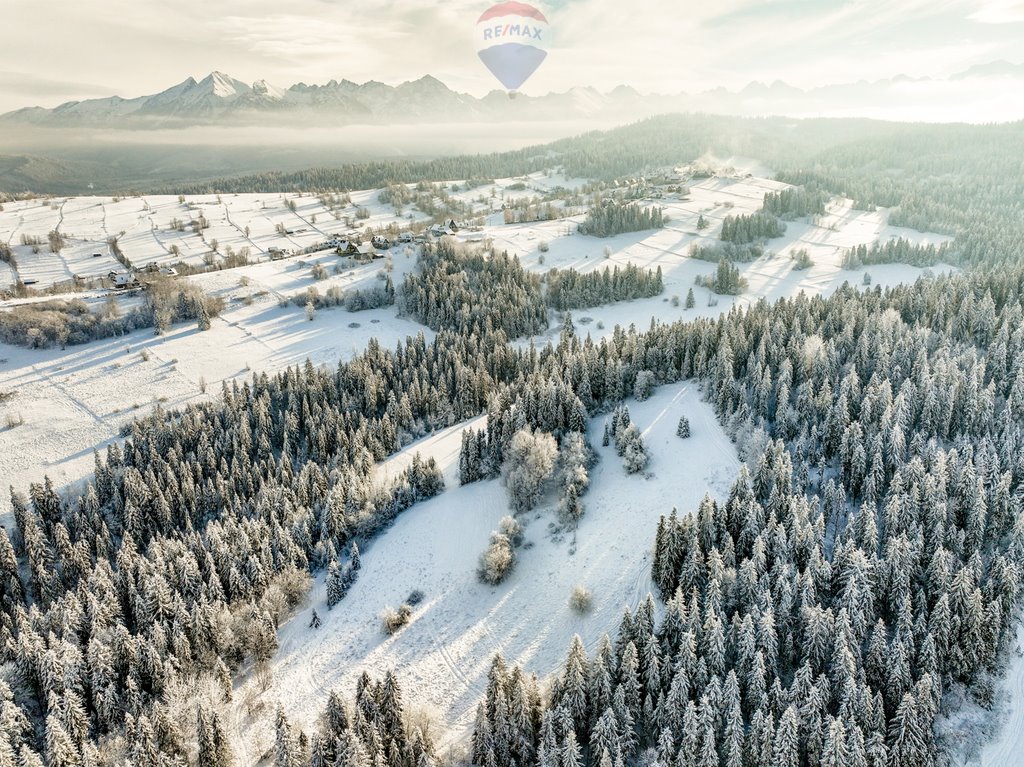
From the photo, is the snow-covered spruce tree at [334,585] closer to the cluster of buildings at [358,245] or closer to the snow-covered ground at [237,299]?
the snow-covered ground at [237,299]

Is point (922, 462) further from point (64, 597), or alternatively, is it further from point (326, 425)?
point (64, 597)

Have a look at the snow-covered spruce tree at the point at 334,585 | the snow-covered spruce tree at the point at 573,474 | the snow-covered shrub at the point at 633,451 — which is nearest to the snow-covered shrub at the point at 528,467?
the snow-covered spruce tree at the point at 573,474

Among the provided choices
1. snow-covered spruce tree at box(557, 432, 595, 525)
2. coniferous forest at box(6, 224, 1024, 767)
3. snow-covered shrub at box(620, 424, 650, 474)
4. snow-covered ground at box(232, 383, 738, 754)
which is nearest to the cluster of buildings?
coniferous forest at box(6, 224, 1024, 767)

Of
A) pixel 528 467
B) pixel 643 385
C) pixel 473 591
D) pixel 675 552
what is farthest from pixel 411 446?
pixel 675 552

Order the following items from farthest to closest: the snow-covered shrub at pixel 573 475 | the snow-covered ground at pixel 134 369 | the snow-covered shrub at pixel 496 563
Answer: the snow-covered ground at pixel 134 369 → the snow-covered shrub at pixel 573 475 → the snow-covered shrub at pixel 496 563

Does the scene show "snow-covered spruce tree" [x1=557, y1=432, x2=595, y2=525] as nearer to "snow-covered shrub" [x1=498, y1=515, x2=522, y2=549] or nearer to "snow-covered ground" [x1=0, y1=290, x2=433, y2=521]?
"snow-covered shrub" [x1=498, y1=515, x2=522, y2=549]

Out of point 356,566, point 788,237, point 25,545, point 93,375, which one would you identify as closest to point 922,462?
point 356,566
